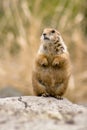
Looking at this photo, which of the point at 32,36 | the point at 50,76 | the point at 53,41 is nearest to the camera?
the point at 50,76

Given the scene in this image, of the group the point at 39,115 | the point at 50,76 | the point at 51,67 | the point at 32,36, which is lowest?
the point at 39,115

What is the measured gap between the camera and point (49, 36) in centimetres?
1124

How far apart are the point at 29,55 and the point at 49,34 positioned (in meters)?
8.96

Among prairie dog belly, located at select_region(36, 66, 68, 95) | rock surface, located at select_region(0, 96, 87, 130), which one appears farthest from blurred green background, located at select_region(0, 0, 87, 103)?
rock surface, located at select_region(0, 96, 87, 130)

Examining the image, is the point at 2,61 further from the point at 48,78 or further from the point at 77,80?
the point at 48,78

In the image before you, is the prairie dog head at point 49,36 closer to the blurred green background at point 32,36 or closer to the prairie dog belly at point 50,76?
the prairie dog belly at point 50,76

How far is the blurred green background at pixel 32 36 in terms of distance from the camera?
20.0m

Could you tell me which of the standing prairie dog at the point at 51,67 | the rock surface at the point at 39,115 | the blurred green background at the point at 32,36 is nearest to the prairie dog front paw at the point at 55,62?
the standing prairie dog at the point at 51,67

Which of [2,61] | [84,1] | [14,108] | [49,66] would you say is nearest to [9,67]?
[2,61]

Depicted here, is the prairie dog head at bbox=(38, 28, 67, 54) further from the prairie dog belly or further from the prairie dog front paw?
the prairie dog belly

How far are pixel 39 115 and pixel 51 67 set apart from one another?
225 centimetres

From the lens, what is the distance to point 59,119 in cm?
880

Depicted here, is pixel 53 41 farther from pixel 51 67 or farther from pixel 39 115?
pixel 39 115

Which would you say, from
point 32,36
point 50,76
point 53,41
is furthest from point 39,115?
point 32,36
